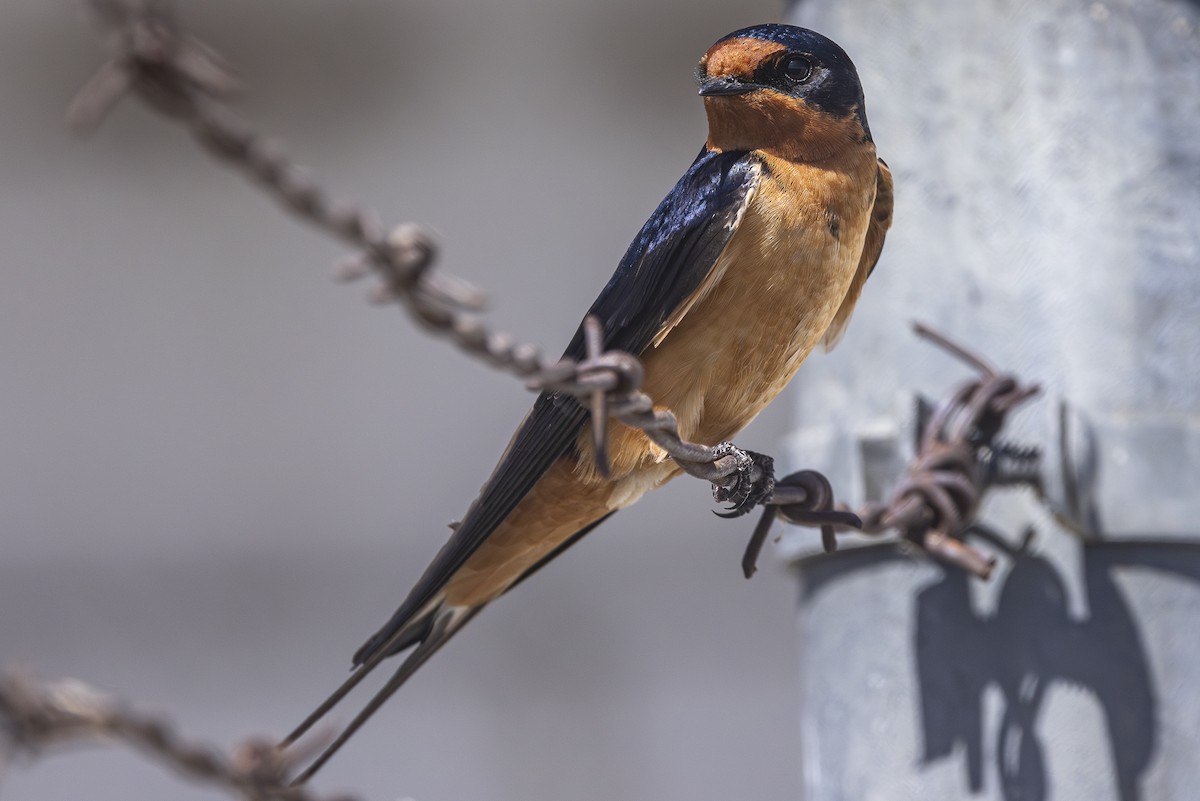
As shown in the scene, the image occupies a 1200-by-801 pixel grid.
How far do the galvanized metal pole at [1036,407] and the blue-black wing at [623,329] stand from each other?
28 cm

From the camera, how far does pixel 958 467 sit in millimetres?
1462

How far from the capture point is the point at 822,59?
4.91 ft

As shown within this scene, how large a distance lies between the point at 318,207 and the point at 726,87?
36.3 inches

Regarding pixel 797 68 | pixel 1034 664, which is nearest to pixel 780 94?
pixel 797 68

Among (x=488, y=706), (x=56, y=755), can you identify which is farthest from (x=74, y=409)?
(x=488, y=706)

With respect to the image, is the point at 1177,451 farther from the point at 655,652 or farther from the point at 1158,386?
the point at 655,652

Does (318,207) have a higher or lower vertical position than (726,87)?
lower

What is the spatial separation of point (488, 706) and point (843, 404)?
2.41 metres

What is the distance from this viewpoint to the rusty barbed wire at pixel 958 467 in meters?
1.42

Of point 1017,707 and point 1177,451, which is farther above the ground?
point 1177,451

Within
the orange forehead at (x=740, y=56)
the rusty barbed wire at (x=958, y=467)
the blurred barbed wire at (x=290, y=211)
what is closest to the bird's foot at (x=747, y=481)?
the rusty barbed wire at (x=958, y=467)

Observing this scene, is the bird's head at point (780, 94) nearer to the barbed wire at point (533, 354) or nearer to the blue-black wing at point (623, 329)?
the blue-black wing at point (623, 329)

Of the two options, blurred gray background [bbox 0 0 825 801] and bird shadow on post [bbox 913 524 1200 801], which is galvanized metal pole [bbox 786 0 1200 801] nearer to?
bird shadow on post [bbox 913 524 1200 801]

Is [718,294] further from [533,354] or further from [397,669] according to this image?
[533,354]
